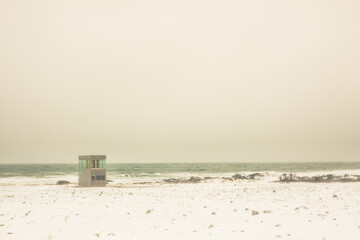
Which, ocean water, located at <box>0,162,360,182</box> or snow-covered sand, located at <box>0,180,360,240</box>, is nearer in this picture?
snow-covered sand, located at <box>0,180,360,240</box>

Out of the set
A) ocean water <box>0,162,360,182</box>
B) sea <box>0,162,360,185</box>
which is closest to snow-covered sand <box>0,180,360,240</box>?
sea <box>0,162,360,185</box>

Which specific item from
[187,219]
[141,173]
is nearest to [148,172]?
[141,173]

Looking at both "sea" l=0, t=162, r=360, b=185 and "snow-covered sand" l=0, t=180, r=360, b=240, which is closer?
"snow-covered sand" l=0, t=180, r=360, b=240

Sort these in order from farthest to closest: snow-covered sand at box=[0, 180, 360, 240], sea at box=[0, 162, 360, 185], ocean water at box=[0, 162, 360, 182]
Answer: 1. ocean water at box=[0, 162, 360, 182]
2. sea at box=[0, 162, 360, 185]
3. snow-covered sand at box=[0, 180, 360, 240]

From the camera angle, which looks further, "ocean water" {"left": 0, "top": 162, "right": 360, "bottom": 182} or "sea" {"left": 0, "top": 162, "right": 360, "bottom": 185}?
"ocean water" {"left": 0, "top": 162, "right": 360, "bottom": 182}

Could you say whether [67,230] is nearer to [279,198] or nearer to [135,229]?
[135,229]

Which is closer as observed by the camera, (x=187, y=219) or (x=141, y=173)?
(x=187, y=219)

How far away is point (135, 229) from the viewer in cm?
1448

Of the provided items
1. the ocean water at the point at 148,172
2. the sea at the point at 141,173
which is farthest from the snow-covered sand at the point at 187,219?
the ocean water at the point at 148,172

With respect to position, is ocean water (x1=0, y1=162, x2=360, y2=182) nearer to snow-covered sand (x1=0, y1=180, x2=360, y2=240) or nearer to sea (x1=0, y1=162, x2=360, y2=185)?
sea (x1=0, y1=162, x2=360, y2=185)

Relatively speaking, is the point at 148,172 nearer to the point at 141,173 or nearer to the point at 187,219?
the point at 141,173

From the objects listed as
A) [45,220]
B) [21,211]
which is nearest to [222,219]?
[45,220]

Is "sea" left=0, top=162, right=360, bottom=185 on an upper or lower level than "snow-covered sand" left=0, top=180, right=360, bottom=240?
lower

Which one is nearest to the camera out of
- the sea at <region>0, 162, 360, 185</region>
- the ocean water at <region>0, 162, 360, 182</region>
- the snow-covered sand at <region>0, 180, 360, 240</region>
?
the snow-covered sand at <region>0, 180, 360, 240</region>
